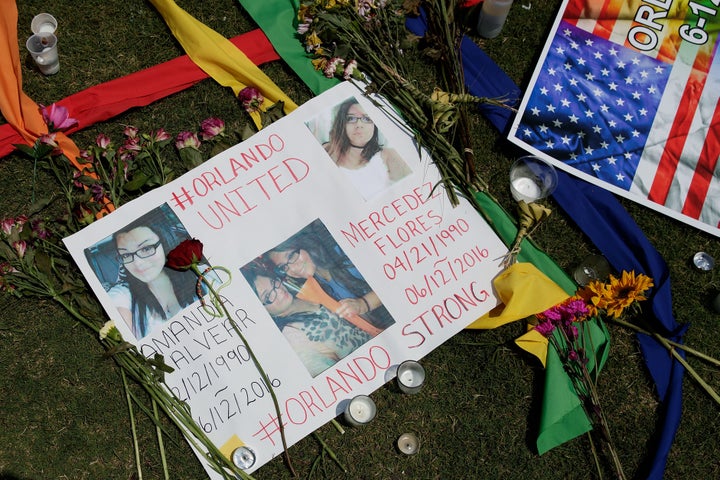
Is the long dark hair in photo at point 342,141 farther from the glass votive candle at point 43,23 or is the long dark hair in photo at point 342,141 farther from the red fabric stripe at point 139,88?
the glass votive candle at point 43,23

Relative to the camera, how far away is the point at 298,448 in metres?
1.72

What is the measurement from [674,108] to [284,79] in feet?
3.94

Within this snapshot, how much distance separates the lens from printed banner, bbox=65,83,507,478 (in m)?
1.71

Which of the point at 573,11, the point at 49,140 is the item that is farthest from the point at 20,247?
the point at 573,11

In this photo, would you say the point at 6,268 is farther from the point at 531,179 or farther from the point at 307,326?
the point at 531,179

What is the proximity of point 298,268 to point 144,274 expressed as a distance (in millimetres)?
414

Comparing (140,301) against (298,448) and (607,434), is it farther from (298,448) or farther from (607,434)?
(607,434)

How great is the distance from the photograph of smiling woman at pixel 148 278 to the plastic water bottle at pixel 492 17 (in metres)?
1.11

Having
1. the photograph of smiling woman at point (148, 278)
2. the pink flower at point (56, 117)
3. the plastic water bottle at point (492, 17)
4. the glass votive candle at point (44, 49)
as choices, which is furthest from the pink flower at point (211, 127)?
the plastic water bottle at point (492, 17)

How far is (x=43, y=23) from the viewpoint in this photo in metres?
1.96

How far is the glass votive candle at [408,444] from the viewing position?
5.68ft

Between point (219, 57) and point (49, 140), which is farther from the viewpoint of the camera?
point (219, 57)

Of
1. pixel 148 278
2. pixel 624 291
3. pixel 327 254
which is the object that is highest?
pixel 148 278

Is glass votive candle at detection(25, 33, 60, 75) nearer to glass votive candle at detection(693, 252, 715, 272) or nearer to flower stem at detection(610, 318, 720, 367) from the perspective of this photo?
flower stem at detection(610, 318, 720, 367)
